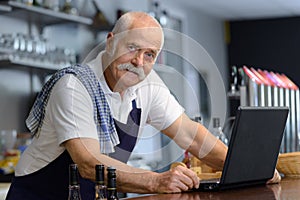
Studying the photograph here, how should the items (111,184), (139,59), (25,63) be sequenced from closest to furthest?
(111,184)
(139,59)
(25,63)

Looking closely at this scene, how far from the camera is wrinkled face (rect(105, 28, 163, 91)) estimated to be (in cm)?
Result: 199

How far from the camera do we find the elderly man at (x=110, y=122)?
1797 mm

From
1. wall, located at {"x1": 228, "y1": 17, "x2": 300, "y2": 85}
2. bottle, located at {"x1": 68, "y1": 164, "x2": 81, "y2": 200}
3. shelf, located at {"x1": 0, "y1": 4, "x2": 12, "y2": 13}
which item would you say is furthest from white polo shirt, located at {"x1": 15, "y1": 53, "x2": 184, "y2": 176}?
wall, located at {"x1": 228, "y1": 17, "x2": 300, "y2": 85}

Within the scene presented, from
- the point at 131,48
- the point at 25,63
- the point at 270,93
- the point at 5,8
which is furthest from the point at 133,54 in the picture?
the point at 5,8

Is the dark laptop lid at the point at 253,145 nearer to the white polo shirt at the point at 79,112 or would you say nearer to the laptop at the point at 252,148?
the laptop at the point at 252,148

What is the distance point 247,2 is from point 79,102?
5.67 meters

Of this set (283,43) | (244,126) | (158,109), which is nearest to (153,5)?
(283,43)

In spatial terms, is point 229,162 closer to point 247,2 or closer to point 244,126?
point 244,126

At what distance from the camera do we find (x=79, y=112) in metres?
1.88

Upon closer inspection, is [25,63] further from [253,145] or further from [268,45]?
[268,45]

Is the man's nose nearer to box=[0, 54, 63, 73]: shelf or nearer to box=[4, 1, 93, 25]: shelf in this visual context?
box=[0, 54, 63, 73]: shelf

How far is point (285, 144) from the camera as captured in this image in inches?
131

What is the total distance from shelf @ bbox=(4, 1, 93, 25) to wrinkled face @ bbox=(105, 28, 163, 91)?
2.36 m

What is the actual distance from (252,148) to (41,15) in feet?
10.1
